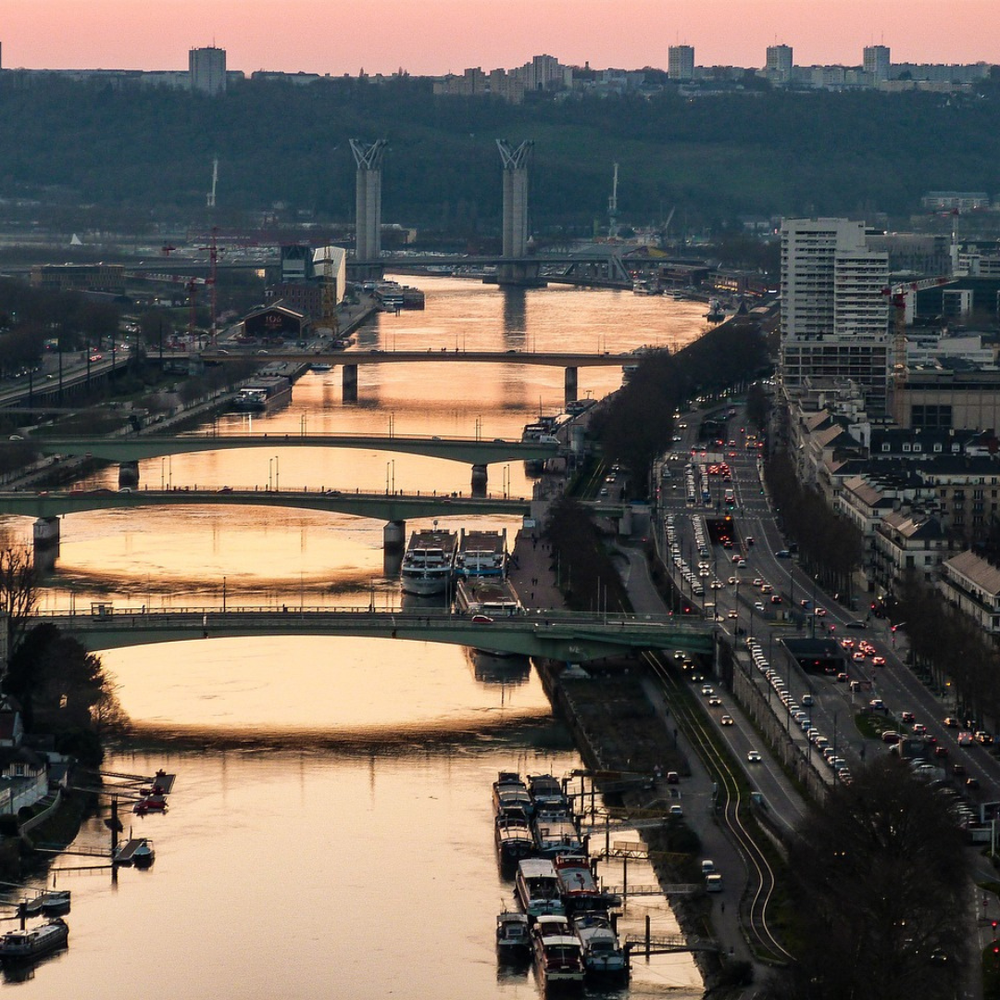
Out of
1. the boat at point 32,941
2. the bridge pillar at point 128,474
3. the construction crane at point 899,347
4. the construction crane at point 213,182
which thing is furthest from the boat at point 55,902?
the construction crane at point 213,182

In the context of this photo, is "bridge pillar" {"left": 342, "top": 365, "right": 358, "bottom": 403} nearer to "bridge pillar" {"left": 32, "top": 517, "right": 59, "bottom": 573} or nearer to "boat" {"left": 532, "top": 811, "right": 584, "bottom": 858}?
"bridge pillar" {"left": 32, "top": 517, "right": 59, "bottom": 573}

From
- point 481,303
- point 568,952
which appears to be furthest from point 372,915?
point 481,303

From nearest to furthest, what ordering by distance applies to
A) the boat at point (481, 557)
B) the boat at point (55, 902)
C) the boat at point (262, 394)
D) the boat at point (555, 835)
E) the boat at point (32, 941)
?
1. the boat at point (32, 941)
2. the boat at point (55, 902)
3. the boat at point (555, 835)
4. the boat at point (481, 557)
5. the boat at point (262, 394)

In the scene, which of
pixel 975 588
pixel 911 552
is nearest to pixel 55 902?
pixel 975 588

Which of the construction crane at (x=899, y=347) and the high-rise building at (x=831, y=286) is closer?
the construction crane at (x=899, y=347)

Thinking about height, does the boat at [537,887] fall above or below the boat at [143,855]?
above

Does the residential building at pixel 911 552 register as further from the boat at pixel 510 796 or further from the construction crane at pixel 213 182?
the construction crane at pixel 213 182

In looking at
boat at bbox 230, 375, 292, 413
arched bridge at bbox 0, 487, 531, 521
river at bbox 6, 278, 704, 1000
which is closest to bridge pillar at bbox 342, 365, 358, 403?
boat at bbox 230, 375, 292, 413

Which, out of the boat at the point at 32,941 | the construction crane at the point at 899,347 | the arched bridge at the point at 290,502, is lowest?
the boat at the point at 32,941

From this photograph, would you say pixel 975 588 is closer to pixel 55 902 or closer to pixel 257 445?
pixel 55 902
